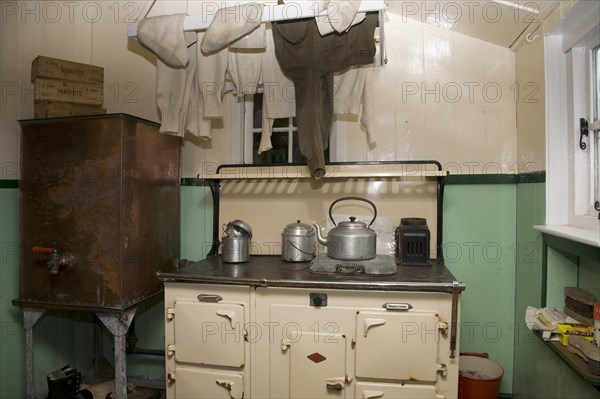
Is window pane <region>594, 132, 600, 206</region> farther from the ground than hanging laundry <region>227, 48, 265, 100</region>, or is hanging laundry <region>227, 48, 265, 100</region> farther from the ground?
hanging laundry <region>227, 48, 265, 100</region>

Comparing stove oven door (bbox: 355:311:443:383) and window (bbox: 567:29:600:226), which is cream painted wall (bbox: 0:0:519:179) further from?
stove oven door (bbox: 355:311:443:383)

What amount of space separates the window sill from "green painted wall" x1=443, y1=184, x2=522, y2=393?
1.48 ft

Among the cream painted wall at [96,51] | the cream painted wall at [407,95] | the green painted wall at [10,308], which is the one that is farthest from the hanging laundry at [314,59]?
the green painted wall at [10,308]

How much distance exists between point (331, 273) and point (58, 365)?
1.92 m

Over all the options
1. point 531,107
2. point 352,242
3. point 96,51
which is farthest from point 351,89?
point 96,51

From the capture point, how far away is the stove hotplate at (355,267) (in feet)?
5.98

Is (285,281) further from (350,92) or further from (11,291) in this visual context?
(11,291)

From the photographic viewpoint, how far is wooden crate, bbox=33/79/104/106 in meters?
2.08

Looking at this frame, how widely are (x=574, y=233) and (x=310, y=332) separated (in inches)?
46.0

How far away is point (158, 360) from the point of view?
2586mm

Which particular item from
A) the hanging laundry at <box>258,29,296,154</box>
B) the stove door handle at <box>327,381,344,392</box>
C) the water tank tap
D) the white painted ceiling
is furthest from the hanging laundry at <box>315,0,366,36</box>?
the water tank tap

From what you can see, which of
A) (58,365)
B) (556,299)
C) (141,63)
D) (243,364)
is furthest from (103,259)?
(556,299)

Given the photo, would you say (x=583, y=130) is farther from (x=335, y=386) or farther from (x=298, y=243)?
(x=335, y=386)

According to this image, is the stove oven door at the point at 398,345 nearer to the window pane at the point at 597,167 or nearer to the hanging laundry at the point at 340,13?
the window pane at the point at 597,167
